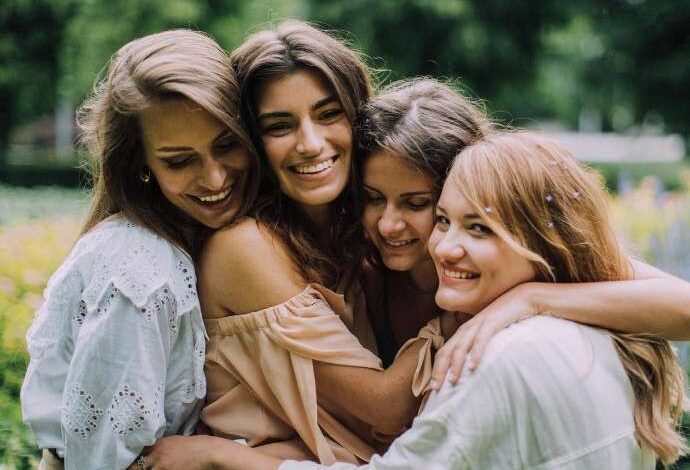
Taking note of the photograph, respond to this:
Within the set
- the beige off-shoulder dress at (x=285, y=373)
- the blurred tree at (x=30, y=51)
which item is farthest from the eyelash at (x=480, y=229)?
the blurred tree at (x=30, y=51)

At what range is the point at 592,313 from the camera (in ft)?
7.54

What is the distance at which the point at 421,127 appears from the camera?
284 cm

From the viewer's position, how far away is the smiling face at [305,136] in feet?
9.45

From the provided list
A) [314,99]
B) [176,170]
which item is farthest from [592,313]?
[176,170]

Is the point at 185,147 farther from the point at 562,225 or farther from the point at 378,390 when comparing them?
the point at 562,225

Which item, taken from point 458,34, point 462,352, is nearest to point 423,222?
point 462,352

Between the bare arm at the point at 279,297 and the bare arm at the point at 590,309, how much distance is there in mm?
307

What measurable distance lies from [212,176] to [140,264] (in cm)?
40

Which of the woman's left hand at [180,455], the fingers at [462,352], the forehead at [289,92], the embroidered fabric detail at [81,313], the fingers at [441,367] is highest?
the forehead at [289,92]

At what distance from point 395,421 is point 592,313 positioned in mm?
704

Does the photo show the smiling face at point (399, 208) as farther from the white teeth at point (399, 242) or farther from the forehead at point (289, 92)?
the forehead at point (289, 92)

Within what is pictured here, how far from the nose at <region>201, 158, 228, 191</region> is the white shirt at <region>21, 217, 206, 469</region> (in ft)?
0.81

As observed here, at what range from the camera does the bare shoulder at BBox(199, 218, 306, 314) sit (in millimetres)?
2680

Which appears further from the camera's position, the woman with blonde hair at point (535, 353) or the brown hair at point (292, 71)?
the brown hair at point (292, 71)
